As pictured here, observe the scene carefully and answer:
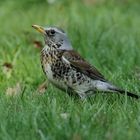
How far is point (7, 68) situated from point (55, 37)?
53.2 inches

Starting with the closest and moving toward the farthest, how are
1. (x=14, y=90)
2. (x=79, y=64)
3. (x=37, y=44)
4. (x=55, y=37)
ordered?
(x=79, y=64)
(x=55, y=37)
(x=14, y=90)
(x=37, y=44)

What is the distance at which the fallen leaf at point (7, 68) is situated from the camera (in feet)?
26.5

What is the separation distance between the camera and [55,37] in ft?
23.2

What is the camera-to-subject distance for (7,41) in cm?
952

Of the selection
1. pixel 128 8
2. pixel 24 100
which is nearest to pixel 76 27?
pixel 128 8

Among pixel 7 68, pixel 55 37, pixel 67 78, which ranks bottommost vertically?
pixel 7 68

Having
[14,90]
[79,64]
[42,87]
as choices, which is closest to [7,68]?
[42,87]

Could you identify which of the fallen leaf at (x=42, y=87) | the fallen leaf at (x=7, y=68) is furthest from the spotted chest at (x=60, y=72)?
the fallen leaf at (x=7, y=68)

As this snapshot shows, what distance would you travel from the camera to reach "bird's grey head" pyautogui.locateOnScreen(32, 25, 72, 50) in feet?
23.1

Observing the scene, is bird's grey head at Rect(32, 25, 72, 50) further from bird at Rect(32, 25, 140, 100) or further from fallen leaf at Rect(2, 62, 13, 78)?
fallen leaf at Rect(2, 62, 13, 78)

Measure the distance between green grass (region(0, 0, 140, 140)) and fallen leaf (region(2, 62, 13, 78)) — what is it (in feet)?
0.19

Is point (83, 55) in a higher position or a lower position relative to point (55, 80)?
lower

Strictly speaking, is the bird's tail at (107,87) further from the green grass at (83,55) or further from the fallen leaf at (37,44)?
the fallen leaf at (37,44)

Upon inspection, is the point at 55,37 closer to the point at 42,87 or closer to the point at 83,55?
the point at 42,87
